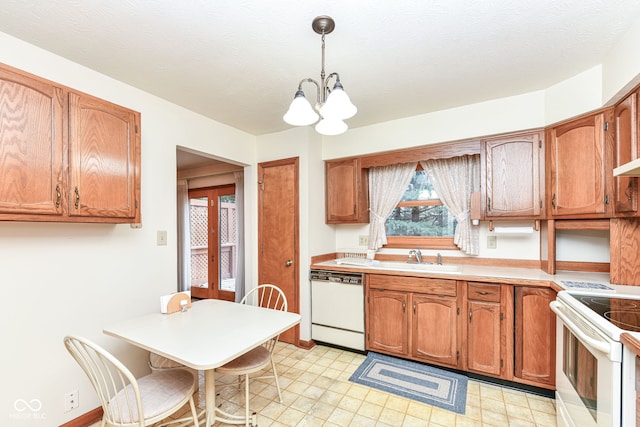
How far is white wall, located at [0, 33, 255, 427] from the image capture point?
162 centimetres

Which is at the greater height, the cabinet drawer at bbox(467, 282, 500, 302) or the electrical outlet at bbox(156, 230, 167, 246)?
the electrical outlet at bbox(156, 230, 167, 246)

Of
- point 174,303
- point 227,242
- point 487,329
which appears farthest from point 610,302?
point 227,242

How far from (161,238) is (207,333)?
3.90 ft

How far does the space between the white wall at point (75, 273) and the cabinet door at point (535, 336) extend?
2.85 metres

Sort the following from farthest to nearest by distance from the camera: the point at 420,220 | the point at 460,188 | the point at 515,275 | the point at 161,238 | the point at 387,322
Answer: the point at 420,220 < the point at 460,188 < the point at 387,322 < the point at 161,238 < the point at 515,275

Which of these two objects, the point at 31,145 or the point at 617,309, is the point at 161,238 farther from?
the point at 617,309

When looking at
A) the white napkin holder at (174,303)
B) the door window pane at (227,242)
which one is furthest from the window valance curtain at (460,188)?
the door window pane at (227,242)

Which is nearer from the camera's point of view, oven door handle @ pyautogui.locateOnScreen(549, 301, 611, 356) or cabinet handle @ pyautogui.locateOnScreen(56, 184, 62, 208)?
oven door handle @ pyautogui.locateOnScreen(549, 301, 611, 356)

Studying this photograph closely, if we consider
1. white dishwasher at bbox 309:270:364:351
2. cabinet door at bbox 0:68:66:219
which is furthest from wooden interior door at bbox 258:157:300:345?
cabinet door at bbox 0:68:66:219

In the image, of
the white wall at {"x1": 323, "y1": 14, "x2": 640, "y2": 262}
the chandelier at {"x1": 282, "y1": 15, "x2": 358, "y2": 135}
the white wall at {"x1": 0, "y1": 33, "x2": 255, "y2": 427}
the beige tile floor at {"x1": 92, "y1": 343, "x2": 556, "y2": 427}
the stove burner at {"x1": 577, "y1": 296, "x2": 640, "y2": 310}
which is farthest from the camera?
the beige tile floor at {"x1": 92, "y1": 343, "x2": 556, "y2": 427}

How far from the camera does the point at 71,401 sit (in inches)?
71.9

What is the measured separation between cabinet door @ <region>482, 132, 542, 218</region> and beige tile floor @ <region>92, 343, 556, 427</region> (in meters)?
1.44

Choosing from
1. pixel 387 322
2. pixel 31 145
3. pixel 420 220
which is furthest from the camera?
pixel 420 220

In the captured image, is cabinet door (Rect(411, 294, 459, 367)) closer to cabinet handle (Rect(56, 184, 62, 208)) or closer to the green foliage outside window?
the green foliage outside window
